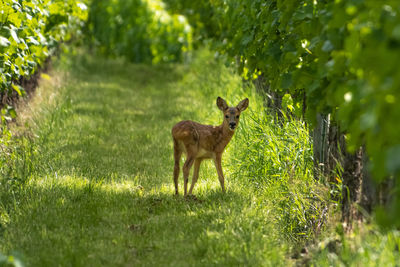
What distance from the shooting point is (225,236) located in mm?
5500

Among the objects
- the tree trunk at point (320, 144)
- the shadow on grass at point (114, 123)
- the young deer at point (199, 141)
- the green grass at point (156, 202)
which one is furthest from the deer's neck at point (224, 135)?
the shadow on grass at point (114, 123)

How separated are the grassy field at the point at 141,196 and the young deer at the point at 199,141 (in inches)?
13.9

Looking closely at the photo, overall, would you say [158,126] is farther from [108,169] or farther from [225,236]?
[225,236]

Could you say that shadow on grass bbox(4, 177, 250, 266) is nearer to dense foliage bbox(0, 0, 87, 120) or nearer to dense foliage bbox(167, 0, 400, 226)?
dense foliage bbox(0, 0, 87, 120)

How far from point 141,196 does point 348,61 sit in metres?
3.54

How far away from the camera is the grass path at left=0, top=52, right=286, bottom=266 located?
526 cm

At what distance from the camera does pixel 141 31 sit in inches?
711

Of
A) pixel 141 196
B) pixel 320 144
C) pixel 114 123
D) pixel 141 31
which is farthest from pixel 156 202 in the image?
pixel 141 31

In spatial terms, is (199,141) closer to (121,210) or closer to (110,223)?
(121,210)

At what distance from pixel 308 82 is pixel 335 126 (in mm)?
1120

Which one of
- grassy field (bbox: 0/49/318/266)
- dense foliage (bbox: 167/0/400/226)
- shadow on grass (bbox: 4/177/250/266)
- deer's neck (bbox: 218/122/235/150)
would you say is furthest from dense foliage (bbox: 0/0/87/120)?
dense foliage (bbox: 167/0/400/226)

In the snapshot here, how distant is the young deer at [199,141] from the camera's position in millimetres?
6777

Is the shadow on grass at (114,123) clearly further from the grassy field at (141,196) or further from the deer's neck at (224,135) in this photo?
the deer's neck at (224,135)

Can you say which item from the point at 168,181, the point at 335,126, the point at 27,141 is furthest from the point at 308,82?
the point at 27,141
